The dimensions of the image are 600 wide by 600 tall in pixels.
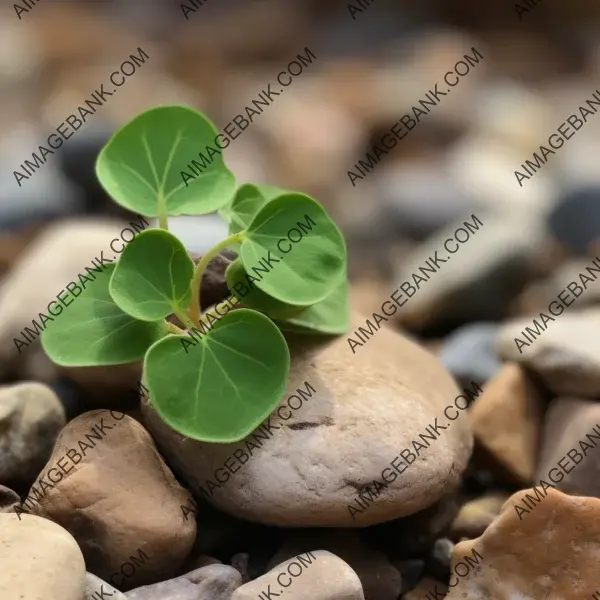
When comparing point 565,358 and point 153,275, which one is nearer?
point 153,275

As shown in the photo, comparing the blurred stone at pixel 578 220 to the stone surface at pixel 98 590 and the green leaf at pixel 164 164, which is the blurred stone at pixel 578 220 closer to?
the green leaf at pixel 164 164

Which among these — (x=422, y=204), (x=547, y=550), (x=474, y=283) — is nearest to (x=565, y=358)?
(x=547, y=550)

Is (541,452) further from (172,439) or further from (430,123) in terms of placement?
(430,123)

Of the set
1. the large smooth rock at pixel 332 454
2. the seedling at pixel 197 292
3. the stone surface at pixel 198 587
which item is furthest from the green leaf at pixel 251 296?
the stone surface at pixel 198 587

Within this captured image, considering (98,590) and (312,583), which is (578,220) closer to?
(312,583)

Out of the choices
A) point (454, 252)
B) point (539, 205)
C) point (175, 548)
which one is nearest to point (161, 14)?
point (539, 205)

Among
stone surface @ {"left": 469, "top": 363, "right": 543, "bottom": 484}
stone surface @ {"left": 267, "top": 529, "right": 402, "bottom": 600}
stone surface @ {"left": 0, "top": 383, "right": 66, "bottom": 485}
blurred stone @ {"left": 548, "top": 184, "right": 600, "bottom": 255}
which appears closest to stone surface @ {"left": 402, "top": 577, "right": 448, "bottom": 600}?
stone surface @ {"left": 267, "top": 529, "right": 402, "bottom": 600}
